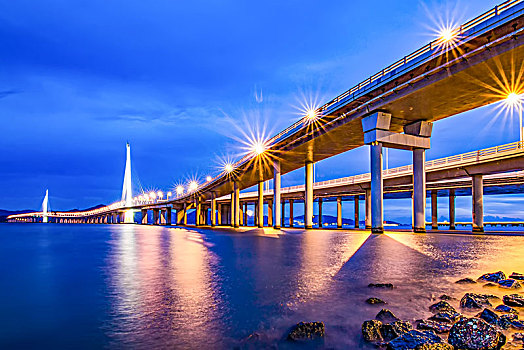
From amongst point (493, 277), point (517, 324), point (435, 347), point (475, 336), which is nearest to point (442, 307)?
point (517, 324)

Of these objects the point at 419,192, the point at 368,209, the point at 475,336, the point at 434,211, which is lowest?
the point at 475,336

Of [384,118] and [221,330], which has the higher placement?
[384,118]

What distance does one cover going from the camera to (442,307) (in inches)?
288

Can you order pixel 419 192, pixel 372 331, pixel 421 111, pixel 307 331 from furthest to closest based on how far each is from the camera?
1. pixel 419 192
2. pixel 421 111
3. pixel 307 331
4. pixel 372 331

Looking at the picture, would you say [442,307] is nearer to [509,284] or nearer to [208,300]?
[509,284]

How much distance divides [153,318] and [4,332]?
2.71 m

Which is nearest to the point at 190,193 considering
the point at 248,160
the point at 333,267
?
the point at 248,160

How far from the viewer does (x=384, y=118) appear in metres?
37.6

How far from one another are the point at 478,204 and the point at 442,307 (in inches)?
1934

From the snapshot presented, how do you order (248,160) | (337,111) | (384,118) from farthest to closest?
1. (248,160)
2. (337,111)
3. (384,118)

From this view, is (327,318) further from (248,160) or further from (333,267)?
(248,160)

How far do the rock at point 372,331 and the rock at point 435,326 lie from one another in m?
0.82

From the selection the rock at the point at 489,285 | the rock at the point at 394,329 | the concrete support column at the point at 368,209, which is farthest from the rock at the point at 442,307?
the concrete support column at the point at 368,209

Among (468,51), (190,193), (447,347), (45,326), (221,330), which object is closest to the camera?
(447,347)
